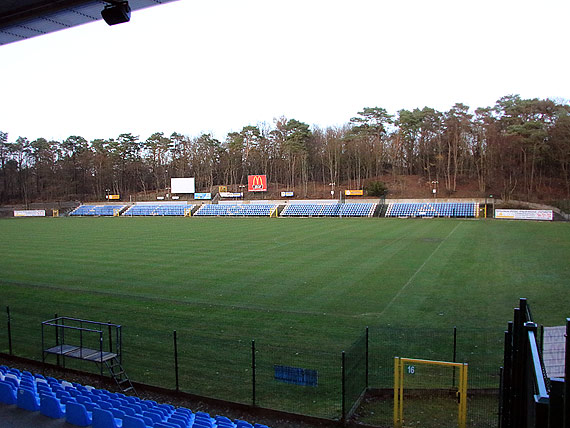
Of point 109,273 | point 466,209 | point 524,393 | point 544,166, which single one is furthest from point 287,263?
point 544,166

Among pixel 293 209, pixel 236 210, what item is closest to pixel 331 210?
pixel 293 209

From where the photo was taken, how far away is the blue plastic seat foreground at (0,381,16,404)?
731 cm

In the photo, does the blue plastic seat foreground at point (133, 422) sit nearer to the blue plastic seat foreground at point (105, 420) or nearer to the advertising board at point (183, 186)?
the blue plastic seat foreground at point (105, 420)

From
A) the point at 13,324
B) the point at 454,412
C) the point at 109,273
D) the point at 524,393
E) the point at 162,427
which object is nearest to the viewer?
the point at 524,393

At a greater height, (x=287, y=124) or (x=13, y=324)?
(x=287, y=124)

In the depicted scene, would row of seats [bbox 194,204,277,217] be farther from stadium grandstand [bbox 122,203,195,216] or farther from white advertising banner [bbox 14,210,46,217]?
white advertising banner [bbox 14,210,46,217]

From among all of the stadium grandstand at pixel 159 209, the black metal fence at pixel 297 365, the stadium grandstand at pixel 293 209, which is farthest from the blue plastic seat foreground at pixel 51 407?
the stadium grandstand at pixel 159 209

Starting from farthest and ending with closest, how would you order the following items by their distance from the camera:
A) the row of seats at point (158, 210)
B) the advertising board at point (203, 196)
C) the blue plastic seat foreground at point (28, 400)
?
1. the advertising board at point (203, 196)
2. the row of seats at point (158, 210)
3. the blue plastic seat foreground at point (28, 400)

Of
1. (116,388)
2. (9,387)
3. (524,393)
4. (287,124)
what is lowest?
(116,388)

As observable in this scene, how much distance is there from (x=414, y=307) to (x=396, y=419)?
25.7 ft

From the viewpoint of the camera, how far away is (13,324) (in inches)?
533

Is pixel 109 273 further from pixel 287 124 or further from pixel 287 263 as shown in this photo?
pixel 287 124

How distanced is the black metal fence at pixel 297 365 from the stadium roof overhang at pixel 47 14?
6.77 m

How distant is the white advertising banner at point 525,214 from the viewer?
46344mm
